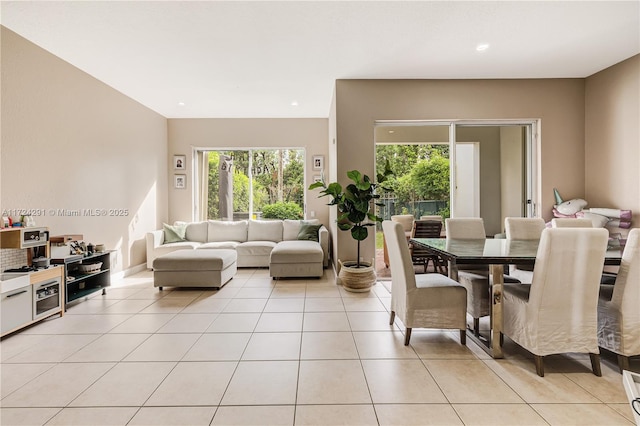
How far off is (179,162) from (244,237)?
2.07m

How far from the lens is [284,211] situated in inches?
250

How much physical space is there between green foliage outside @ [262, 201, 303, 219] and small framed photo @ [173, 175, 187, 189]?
173 cm

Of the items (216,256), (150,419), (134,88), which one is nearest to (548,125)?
(216,256)

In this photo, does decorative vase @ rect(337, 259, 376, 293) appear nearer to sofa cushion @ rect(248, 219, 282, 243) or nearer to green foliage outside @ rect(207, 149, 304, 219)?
sofa cushion @ rect(248, 219, 282, 243)

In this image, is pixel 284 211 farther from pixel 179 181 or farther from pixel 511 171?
pixel 511 171

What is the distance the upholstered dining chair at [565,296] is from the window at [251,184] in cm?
476

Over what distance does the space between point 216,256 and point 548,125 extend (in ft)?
16.4

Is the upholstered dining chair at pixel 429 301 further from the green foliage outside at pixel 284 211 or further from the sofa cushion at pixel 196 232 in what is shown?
the sofa cushion at pixel 196 232

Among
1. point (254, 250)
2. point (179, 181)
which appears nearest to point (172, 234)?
point (179, 181)

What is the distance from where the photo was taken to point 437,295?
2.37 metres

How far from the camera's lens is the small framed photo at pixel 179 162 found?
242 inches

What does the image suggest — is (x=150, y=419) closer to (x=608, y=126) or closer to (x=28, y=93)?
(x=28, y=93)

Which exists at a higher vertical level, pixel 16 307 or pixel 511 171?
pixel 511 171


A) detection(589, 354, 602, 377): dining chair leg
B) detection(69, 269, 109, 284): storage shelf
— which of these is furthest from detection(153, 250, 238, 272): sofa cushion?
detection(589, 354, 602, 377): dining chair leg
